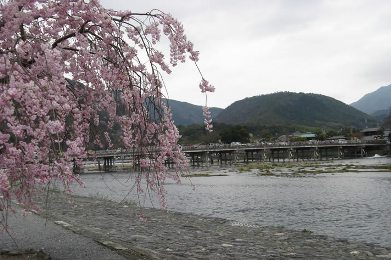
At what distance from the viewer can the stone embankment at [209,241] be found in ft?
32.1

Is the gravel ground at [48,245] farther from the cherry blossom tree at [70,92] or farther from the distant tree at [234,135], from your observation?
the distant tree at [234,135]

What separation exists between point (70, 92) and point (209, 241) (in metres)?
6.99

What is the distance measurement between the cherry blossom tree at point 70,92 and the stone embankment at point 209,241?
1932mm

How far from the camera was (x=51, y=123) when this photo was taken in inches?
165

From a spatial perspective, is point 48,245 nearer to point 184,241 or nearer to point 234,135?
point 184,241

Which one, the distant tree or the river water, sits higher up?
the distant tree

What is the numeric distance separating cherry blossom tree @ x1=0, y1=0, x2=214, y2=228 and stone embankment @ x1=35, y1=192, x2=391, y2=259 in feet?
6.34

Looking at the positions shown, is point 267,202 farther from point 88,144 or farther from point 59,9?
point 59,9

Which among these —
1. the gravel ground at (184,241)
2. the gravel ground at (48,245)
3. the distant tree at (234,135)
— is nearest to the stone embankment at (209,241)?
the gravel ground at (184,241)

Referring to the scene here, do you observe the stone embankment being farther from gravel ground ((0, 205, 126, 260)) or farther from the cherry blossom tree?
the cherry blossom tree

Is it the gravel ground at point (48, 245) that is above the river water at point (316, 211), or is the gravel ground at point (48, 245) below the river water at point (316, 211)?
above

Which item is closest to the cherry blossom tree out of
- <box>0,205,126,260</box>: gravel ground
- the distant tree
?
<box>0,205,126,260</box>: gravel ground

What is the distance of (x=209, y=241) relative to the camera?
12.1 metres

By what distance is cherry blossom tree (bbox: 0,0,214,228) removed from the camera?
14.9ft
